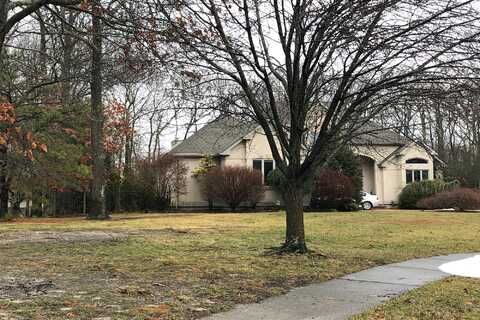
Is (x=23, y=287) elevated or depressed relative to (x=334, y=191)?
depressed

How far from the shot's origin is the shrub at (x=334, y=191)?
1219 inches

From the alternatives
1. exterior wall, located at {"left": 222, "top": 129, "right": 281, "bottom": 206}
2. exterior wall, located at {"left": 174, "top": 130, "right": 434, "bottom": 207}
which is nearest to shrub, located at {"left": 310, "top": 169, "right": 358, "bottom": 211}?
exterior wall, located at {"left": 174, "top": 130, "right": 434, "bottom": 207}

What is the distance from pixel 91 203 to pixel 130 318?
67.7 ft

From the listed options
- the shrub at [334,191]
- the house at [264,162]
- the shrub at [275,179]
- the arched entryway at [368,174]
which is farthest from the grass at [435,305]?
the arched entryway at [368,174]

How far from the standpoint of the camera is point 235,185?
3231 centimetres

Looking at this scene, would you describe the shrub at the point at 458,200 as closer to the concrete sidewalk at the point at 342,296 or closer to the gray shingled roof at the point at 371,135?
the gray shingled roof at the point at 371,135

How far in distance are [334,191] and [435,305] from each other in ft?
79.8

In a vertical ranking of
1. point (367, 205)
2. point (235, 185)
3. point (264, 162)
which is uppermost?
point (264, 162)

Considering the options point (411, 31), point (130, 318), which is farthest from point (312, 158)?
point (130, 318)

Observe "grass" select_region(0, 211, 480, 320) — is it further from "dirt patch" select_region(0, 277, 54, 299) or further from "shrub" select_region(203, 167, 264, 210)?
"shrub" select_region(203, 167, 264, 210)

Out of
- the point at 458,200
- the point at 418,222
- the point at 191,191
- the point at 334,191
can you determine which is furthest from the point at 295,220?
the point at 191,191

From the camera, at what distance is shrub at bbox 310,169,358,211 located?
1219 inches

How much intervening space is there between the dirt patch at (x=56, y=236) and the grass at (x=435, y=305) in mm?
8845

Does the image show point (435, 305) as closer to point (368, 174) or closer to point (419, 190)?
point (419, 190)
